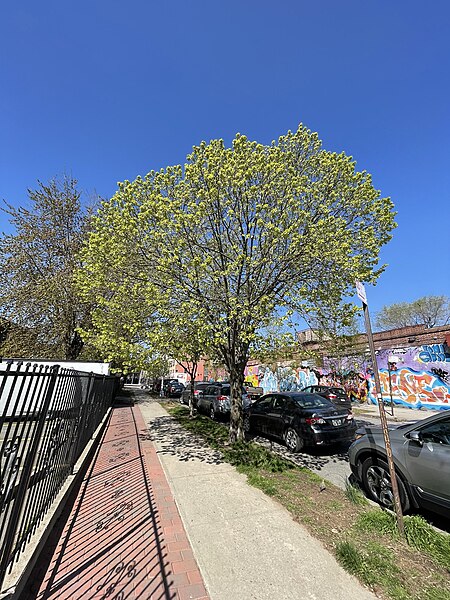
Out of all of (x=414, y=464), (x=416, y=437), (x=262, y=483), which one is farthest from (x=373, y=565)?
(x=262, y=483)

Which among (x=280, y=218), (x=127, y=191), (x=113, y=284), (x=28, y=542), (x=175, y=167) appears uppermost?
→ (x=175, y=167)

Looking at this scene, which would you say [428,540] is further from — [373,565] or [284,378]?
[284,378]

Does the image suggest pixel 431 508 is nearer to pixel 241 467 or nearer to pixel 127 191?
pixel 241 467

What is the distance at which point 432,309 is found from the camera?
116 feet

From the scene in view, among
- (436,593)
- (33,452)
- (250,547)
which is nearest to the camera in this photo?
(436,593)

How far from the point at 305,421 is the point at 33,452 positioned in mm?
6402

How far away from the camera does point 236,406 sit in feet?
27.2

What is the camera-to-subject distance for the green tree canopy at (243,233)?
6.88 meters

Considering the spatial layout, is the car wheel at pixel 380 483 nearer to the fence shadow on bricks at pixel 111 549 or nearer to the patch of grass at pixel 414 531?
the patch of grass at pixel 414 531

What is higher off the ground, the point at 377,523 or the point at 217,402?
the point at 217,402

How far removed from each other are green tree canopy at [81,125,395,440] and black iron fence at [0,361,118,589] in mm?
2984

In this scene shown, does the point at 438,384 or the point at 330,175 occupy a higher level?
the point at 330,175

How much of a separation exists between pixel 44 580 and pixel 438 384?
20023 mm

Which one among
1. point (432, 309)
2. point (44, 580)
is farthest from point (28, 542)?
point (432, 309)
